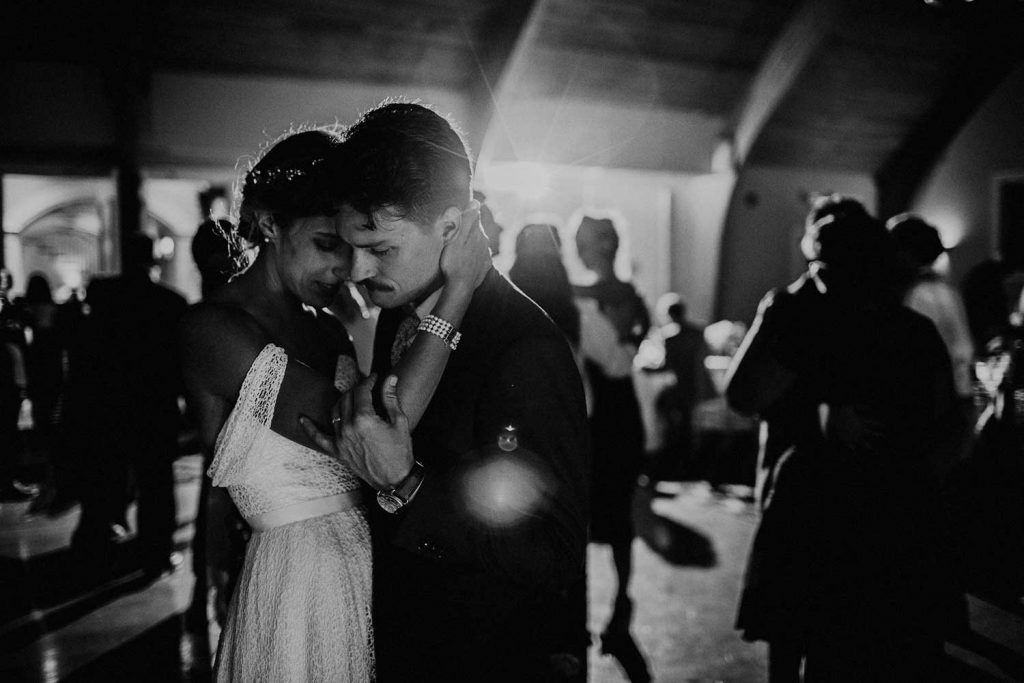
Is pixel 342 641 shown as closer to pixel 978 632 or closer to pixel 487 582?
pixel 487 582

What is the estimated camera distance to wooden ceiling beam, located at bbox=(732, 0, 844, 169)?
1050cm

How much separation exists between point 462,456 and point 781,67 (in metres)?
Result: 10.9

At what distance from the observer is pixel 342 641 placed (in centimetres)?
169

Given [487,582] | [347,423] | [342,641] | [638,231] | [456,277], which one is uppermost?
[638,231]

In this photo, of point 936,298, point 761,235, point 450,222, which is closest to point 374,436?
point 450,222

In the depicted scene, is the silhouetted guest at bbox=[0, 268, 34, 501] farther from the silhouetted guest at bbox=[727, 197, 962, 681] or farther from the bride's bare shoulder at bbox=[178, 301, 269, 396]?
the silhouetted guest at bbox=[727, 197, 962, 681]

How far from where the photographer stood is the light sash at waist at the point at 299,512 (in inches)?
69.2

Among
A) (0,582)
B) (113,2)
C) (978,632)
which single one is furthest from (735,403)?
(113,2)

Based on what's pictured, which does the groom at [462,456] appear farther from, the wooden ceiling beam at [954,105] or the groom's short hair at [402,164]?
the wooden ceiling beam at [954,105]

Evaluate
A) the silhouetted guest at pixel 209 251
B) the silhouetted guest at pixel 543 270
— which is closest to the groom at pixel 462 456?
the silhouetted guest at pixel 543 270

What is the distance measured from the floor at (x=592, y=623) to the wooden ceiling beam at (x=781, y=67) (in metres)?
7.09

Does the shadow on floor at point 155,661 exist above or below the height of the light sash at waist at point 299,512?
below

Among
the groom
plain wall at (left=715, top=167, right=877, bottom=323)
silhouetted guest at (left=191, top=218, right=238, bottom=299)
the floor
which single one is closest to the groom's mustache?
the groom

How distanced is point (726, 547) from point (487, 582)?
172 inches
